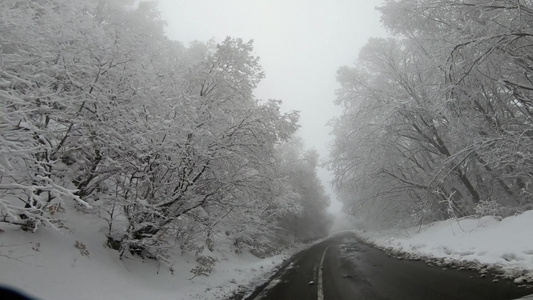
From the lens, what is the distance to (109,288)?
6.43m

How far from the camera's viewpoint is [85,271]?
6.41 m

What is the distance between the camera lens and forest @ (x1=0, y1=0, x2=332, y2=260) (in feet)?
16.0

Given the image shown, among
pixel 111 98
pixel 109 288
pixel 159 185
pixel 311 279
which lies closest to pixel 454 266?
pixel 311 279

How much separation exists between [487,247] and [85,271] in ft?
30.8

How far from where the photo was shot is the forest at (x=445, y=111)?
8.00 m

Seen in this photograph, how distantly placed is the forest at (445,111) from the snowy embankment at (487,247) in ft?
3.04

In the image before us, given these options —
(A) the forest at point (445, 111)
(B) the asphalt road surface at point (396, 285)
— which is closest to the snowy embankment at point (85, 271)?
(B) the asphalt road surface at point (396, 285)

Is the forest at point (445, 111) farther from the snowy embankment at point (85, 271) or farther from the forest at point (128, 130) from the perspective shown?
the snowy embankment at point (85, 271)

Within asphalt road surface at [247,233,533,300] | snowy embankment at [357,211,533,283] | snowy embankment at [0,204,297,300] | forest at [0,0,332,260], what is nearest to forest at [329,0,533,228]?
snowy embankment at [357,211,533,283]

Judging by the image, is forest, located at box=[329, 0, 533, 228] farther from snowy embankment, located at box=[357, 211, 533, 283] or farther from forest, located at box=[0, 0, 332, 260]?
forest, located at box=[0, 0, 332, 260]

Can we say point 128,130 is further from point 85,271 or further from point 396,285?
point 396,285

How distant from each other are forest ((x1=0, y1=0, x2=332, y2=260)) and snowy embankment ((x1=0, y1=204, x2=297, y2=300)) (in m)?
0.34

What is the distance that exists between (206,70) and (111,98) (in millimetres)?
3313

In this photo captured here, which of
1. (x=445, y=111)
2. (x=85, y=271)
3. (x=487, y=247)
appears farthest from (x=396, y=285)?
(x=85, y=271)
